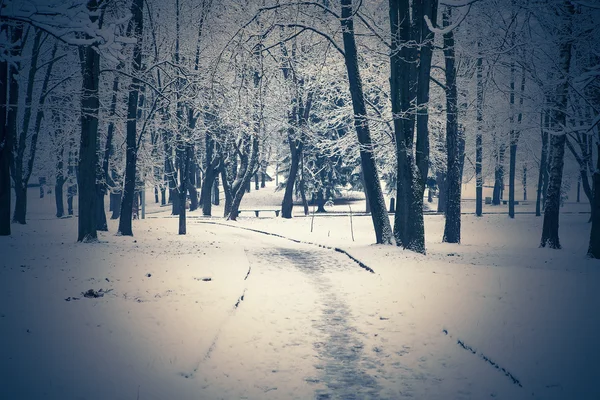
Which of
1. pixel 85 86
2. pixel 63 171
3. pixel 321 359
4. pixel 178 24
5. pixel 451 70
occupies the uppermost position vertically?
pixel 178 24

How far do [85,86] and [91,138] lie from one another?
176 centimetres

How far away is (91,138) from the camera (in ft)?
54.1

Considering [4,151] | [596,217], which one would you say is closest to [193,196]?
[4,151]

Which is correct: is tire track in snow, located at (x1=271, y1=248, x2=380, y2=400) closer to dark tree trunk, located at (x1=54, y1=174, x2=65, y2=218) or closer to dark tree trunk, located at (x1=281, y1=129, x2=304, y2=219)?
dark tree trunk, located at (x1=281, y1=129, x2=304, y2=219)

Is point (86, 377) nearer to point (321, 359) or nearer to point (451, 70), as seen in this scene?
point (321, 359)

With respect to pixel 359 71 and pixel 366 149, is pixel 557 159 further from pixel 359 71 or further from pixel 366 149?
pixel 359 71

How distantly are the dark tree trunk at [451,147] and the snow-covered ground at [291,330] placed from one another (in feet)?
23.8

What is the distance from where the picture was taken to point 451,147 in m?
19.7

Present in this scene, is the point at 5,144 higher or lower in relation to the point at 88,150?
higher

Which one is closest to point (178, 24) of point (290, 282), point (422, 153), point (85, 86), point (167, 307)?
point (85, 86)

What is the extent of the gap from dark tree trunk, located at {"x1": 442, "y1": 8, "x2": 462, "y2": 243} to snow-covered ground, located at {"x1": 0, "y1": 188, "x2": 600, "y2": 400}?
7259 millimetres

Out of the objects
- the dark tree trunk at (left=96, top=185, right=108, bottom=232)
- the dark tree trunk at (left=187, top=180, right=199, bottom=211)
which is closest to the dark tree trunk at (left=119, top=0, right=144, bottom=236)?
the dark tree trunk at (left=96, top=185, right=108, bottom=232)

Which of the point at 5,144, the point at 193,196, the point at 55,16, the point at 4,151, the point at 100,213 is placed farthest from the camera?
the point at 193,196

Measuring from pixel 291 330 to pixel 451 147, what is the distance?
45.8ft
